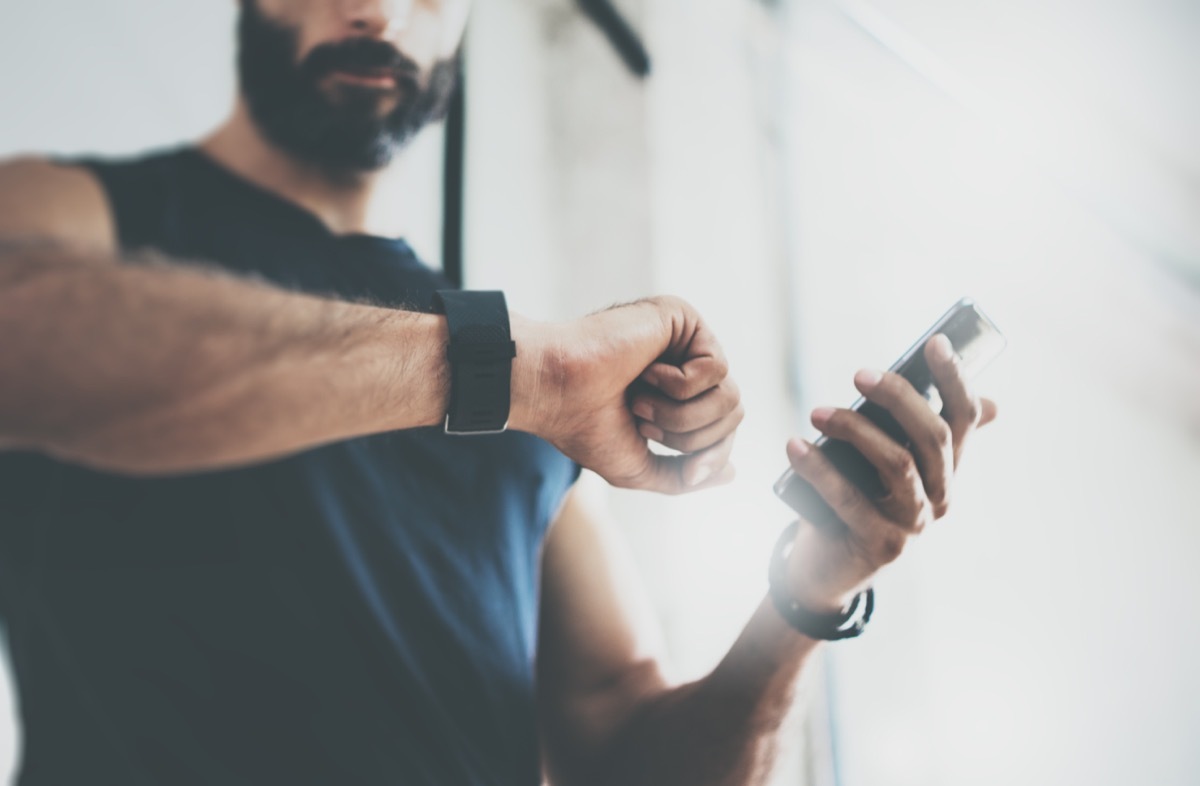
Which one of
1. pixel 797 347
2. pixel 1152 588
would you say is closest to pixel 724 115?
pixel 797 347

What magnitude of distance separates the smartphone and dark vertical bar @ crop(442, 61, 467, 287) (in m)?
0.88

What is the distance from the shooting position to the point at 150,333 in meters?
0.41

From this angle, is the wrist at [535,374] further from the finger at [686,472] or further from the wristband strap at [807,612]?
the wristband strap at [807,612]


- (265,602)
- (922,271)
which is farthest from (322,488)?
(922,271)

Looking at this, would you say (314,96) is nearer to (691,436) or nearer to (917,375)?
(691,436)

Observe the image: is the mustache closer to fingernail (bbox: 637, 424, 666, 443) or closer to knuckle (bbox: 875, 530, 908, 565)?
fingernail (bbox: 637, 424, 666, 443)

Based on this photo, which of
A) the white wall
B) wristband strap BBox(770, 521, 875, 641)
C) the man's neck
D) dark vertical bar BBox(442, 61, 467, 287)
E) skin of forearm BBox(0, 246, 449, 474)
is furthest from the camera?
dark vertical bar BBox(442, 61, 467, 287)

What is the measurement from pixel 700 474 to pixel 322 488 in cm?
40

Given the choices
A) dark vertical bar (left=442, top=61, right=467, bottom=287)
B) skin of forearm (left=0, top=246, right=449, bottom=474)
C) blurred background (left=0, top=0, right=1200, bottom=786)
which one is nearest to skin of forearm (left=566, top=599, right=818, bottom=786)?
skin of forearm (left=0, top=246, right=449, bottom=474)

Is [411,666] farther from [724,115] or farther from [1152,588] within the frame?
[724,115]

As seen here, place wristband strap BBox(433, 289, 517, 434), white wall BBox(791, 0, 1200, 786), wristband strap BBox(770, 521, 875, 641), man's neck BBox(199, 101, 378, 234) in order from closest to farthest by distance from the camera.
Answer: wristband strap BBox(433, 289, 517, 434) → wristband strap BBox(770, 521, 875, 641) → man's neck BBox(199, 101, 378, 234) → white wall BBox(791, 0, 1200, 786)

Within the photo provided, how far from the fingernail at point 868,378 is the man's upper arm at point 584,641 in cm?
49

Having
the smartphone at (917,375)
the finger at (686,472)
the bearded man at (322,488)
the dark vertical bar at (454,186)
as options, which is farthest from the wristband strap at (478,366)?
the dark vertical bar at (454,186)

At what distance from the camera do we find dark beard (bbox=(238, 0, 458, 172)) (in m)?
1.00
